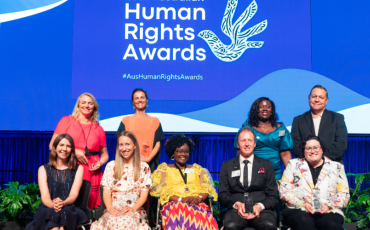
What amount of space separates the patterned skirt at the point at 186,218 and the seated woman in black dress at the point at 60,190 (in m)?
0.72

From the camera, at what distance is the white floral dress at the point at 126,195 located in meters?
3.04

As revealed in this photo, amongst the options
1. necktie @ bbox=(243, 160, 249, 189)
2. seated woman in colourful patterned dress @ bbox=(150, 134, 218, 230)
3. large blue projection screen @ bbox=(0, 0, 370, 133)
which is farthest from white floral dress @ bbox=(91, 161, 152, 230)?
large blue projection screen @ bbox=(0, 0, 370, 133)

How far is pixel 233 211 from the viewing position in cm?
316

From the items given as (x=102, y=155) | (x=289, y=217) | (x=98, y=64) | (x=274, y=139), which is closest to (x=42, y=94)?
(x=98, y=64)

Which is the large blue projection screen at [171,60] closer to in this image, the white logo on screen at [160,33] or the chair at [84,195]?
A: the white logo on screen at [160,33]

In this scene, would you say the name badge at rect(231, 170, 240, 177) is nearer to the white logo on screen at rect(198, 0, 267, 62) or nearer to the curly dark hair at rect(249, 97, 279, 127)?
the curly dark hair at rect(249, 97, 279, 127)

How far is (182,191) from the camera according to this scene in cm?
338

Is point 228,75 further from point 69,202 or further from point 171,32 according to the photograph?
point 69,202

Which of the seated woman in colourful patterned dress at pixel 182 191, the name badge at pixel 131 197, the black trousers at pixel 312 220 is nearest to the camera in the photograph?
the black trousers at pixel 312 220

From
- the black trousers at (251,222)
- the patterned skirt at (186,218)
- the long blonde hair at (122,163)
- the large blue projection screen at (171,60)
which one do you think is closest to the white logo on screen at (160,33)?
the large blue projection screen at (171,60)

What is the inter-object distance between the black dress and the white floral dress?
0.58 ft

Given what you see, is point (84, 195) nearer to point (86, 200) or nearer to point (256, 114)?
point (86, 200)

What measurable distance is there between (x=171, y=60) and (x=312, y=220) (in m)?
3.01

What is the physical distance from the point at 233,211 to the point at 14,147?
383cm
